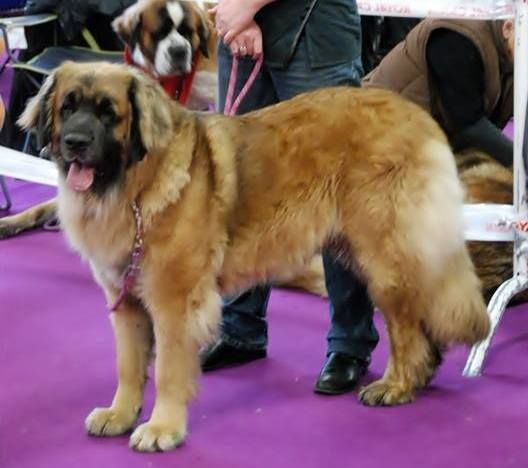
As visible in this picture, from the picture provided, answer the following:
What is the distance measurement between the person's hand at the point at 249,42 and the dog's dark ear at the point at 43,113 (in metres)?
0.62

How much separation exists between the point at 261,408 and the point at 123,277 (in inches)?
23.4

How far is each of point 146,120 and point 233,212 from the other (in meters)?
0.36

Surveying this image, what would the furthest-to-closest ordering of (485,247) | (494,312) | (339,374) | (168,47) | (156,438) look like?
(168,47)
(485,247)
(494,312)
(339,374)
(156,438)

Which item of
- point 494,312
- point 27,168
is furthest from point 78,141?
point 27,168

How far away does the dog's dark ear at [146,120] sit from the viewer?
7.48 feet

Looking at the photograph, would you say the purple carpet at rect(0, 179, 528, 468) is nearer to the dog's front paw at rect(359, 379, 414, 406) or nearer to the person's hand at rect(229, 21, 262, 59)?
the dog's front paw at rect(359, 379, 414, 406)

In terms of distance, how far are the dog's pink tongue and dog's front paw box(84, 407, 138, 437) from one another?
2.04 feet

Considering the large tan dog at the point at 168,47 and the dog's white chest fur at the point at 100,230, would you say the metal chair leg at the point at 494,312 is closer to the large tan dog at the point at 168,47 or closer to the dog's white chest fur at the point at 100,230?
the dog's white chest fur at the point at 100,230

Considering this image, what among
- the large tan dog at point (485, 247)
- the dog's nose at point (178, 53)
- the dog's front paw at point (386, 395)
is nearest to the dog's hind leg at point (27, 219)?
the dog's nose at point (178, 53)

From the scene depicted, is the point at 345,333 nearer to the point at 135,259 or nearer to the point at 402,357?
the point at 402,357

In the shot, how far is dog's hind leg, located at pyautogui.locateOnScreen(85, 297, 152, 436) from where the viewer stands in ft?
8.24

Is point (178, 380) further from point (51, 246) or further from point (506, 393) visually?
point (51, 246)

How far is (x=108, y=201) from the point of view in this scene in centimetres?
234

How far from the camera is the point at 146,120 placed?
7.48 ft
